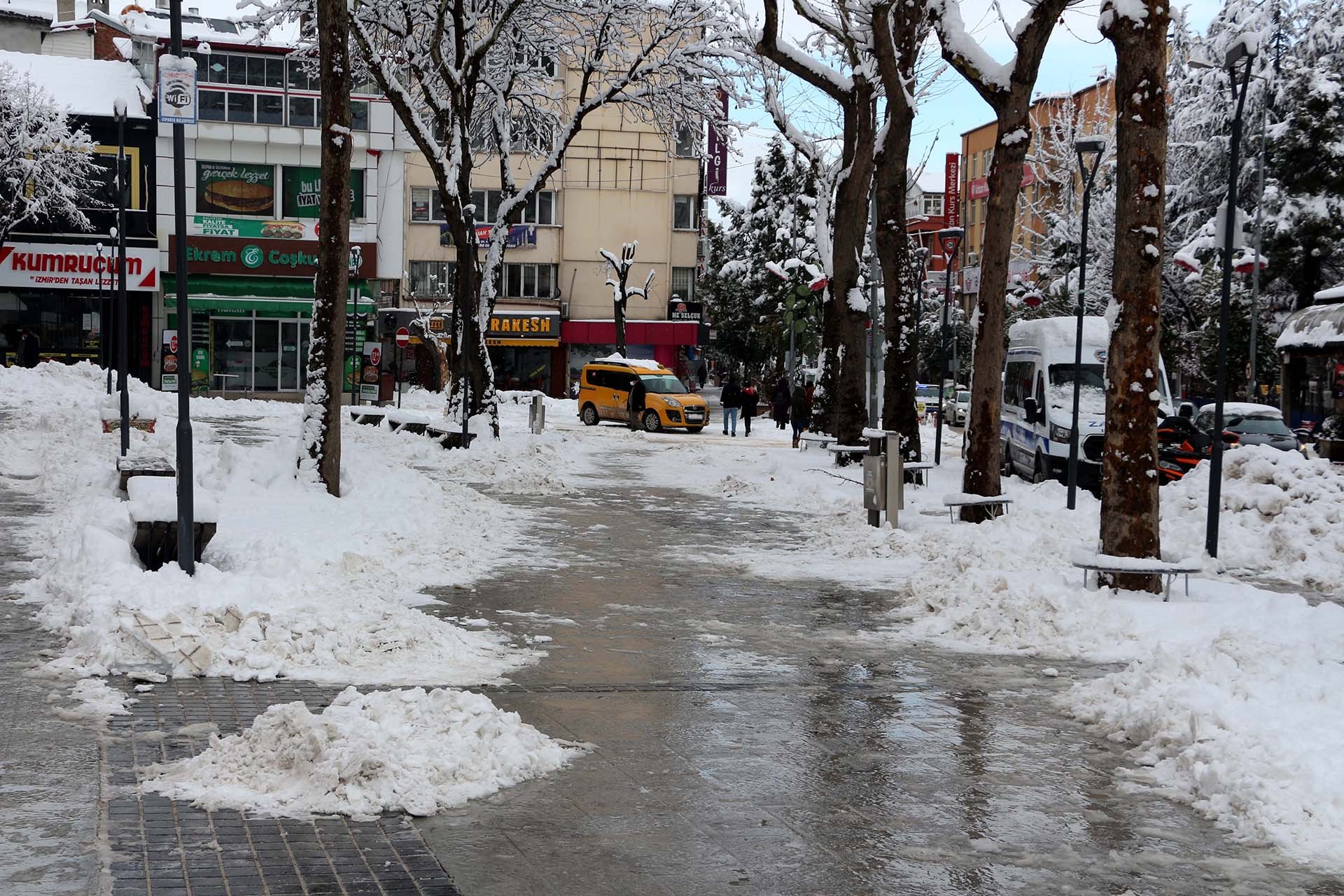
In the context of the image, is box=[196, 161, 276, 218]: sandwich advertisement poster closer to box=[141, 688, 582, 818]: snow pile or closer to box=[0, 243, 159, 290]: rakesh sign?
box=[0, 243, 159, 290]: rakesh sign

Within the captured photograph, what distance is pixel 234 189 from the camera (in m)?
52.7

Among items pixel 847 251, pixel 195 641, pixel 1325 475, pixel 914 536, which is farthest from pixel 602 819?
pixel 847 251

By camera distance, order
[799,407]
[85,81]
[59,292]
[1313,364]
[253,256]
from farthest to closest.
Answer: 1. [85,81]
2. [253,256]
3. [59,292]
4. [799,407]
5. [1313,364]

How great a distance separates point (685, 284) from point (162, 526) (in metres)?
55.7

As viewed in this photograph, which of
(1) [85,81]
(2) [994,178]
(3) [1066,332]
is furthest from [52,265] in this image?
(2) [994,178]

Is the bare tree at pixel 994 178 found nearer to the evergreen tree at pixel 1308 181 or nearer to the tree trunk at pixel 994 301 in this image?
the tree trunk at pixel 994 301

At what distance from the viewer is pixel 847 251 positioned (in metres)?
26.9

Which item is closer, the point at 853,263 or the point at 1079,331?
the point at 1079,331

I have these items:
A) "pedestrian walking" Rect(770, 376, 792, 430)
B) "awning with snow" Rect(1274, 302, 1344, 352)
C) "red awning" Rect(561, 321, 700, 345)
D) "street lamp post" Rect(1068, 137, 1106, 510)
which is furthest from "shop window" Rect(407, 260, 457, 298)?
"street lamp post" Rect(1068, 137, 1106, 510)

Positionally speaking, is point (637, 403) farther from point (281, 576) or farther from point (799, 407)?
point (281, 576)

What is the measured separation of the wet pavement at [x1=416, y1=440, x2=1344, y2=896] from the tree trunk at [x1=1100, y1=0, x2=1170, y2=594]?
2446 millimetres

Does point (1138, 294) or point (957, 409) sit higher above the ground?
point (1138, 294)

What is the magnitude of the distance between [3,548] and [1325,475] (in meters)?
15.4

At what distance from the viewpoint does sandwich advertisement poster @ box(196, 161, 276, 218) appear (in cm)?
5262
